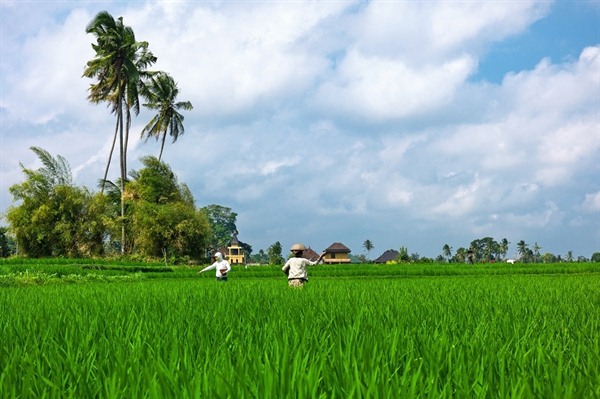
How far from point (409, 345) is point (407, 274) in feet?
80.9

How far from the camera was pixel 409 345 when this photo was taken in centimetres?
271

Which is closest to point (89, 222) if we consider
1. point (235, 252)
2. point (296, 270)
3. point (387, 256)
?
point (296, 270)

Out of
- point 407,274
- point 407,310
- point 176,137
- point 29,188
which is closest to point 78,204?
point 29,188

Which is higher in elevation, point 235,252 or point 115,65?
point 115,65

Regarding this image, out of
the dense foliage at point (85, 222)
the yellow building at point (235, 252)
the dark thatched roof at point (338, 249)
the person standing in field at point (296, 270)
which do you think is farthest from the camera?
the yellow building at point (235, 252)

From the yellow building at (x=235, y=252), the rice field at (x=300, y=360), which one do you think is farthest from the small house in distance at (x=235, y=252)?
the rice field at (x=300, y=360)

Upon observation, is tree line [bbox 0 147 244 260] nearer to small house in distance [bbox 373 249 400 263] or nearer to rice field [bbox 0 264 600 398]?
rice field [bbox 0 264 600 398]

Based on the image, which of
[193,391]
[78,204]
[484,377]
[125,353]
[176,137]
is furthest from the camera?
[176,137]

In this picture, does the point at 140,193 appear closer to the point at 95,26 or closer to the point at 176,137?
the point at 176,137

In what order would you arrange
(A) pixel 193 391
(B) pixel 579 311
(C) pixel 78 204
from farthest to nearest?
(C) pixel 78 204 < (B) pixel 579 311 < (A) pixel 193 391

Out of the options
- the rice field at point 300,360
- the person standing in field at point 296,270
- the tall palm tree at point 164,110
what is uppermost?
the tall palm tree at point 164,110

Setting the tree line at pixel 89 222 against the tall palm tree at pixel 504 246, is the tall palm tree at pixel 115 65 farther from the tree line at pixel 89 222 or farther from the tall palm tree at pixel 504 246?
the tall palm tree at pixel 504 246

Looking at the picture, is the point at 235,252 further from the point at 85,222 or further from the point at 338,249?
the point at 85,222

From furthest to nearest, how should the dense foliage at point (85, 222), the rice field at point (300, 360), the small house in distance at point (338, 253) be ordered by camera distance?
the small house in distance at point (338, 253), the dense foliage at point (85, 222), the rice field at point (300, 360)
